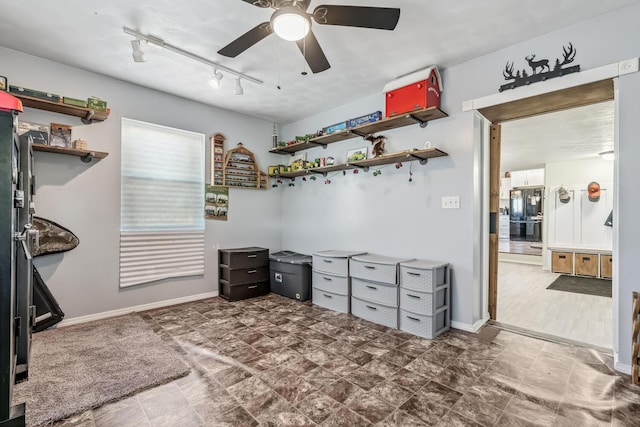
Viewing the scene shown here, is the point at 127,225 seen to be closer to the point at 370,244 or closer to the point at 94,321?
the point at 94,321

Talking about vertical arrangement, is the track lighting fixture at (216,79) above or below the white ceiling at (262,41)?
below

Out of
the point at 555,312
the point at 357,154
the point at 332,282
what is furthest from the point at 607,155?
the point at 332,282

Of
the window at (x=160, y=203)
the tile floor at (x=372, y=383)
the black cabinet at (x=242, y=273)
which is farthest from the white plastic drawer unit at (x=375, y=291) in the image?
the window at (x=160, y=203)

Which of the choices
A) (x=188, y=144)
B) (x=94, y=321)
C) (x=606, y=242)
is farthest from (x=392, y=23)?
(x=606, y=242)

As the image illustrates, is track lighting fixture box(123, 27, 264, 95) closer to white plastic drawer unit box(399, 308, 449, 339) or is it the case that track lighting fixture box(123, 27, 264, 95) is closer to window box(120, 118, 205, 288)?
window box(120, 118, 205, 288)

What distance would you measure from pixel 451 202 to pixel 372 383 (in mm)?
1998

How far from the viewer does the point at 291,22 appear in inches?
67.1

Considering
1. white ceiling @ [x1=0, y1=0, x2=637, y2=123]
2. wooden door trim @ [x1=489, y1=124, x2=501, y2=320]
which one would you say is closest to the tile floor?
wooden door trim @ [x1=489, y1=124, x2=501, y2=320]

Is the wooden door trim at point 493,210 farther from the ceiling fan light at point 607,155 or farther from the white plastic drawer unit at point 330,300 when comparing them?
the ceiling fan light at point 607,155

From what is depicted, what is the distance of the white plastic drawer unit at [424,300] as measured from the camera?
2.87m

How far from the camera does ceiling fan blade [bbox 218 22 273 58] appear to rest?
1.85 metres

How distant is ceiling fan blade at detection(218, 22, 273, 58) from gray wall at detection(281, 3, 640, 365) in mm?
2154

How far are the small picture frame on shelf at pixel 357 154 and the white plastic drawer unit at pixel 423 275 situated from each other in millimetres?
1493

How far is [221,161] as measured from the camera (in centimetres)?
438
